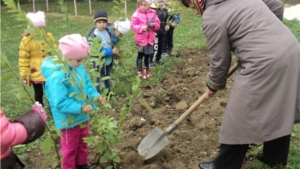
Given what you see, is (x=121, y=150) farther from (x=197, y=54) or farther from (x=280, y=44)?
(x=197, y=54)

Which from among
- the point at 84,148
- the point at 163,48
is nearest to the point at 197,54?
the point at 163,48

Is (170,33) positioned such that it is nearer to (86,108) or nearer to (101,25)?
(101,25)

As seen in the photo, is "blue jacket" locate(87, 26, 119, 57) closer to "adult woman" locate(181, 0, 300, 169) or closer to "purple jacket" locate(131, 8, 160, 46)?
"purple jacket" locate(131, 8, 160, 46)

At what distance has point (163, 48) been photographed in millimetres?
7148

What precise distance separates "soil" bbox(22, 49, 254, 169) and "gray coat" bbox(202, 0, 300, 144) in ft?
2.98

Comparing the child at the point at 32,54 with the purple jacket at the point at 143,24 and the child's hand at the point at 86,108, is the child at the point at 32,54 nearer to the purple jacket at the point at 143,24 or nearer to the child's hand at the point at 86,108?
the child's hand at the point at 86,108

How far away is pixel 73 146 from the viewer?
9.61ft

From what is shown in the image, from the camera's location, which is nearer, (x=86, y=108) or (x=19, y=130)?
(x=19, y=130)

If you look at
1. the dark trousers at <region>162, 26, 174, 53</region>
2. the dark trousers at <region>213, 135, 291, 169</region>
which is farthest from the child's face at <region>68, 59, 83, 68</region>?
the dark trousers at <region>162, 26, 174, 53</region>

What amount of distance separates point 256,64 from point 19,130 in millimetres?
1612

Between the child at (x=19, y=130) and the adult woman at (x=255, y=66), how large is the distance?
130 cm

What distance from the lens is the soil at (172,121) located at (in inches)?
133

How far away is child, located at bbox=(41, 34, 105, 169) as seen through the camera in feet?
8.54

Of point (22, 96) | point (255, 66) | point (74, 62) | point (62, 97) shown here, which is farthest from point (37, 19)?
point (255, 66)
